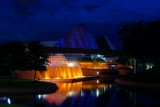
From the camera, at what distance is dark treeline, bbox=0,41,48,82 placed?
36438 mm

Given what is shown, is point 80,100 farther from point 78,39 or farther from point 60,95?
point 78,39

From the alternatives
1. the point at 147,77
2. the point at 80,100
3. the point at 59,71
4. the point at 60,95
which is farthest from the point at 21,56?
the point at 147,77

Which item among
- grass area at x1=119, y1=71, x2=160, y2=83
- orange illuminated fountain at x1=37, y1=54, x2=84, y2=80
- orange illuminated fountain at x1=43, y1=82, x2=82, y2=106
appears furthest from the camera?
orange illuminated fountain at x1=37, y1=54, x2=84, y2=80

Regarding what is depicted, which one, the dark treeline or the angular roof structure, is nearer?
the dark treeline

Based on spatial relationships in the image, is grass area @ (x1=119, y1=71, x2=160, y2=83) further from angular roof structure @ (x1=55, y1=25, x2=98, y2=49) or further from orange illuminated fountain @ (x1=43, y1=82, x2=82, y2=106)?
angular roof structure @ (x1=55, y1=25, x2=98, y2=49)

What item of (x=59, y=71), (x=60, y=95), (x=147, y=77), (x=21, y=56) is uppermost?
(x=21, y=56)

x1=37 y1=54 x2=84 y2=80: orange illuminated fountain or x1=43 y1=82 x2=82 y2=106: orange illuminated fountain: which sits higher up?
x1=37 y1=54 x2=84 y2=80: orange illuminated fountain

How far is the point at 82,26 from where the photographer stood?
11975cm

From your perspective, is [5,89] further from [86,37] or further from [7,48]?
[86,37]

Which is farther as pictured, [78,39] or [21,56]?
[78,39]

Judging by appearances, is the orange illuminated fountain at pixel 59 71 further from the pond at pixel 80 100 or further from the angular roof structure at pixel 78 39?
the angular roof structure at pixel 78 39

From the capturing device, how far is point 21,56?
37.3 m

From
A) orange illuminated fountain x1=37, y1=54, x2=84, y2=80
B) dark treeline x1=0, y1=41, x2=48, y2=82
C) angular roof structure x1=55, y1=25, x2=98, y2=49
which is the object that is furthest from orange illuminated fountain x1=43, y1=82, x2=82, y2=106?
angular roof structure x1=55, y1=25, x2=98, y2=49

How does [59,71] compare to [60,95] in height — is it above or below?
above
